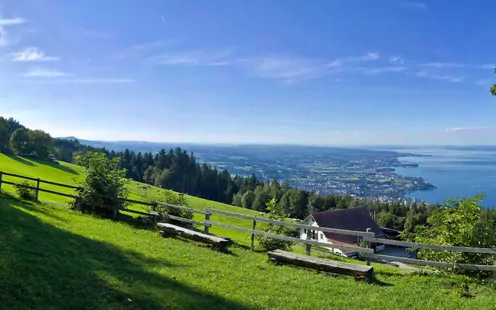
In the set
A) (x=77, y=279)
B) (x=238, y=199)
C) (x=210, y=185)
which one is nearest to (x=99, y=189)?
(x=77, y=279)

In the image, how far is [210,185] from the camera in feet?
405

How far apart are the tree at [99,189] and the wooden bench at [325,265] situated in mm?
10157

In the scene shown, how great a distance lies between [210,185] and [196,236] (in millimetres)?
111020

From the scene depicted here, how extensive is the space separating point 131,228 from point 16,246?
7736 millimetres

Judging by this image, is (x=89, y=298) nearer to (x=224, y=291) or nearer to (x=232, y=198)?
(x=224, y=291)

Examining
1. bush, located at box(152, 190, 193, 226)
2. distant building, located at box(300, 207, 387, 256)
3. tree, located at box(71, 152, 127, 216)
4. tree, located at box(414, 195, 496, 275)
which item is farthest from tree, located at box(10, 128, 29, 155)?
tree, located at box(414, 195, 496, 275)

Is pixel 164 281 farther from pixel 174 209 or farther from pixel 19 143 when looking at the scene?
pixel 19 143

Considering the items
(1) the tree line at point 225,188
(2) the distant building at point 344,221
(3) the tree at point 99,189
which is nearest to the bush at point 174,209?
(3) the tree at point 99,189

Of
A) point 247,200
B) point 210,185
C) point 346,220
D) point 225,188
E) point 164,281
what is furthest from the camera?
point 225,188

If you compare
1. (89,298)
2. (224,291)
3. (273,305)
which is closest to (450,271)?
(273,305)

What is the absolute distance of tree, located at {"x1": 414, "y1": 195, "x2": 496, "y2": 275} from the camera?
399 inches

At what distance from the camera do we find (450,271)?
10281 mm

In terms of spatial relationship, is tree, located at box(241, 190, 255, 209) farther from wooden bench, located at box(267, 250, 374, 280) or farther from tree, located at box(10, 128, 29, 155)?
wooden bench, located at box(267, 250, 374, 280)

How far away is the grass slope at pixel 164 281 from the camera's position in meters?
6.07
